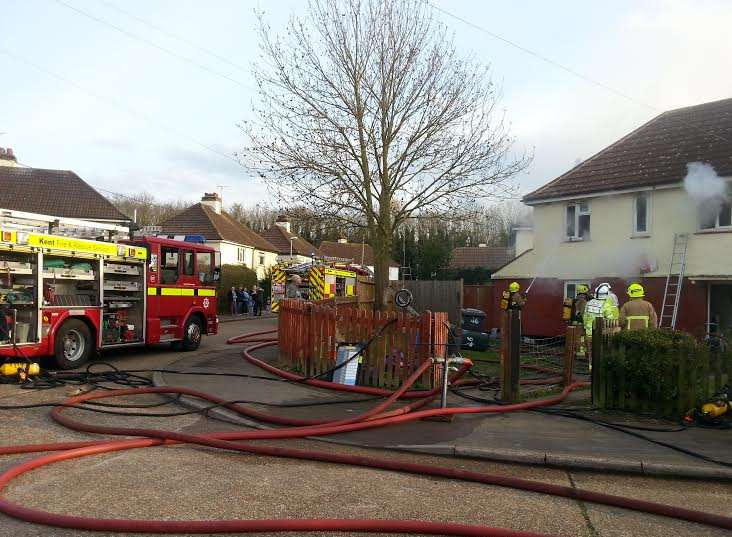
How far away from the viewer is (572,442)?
20.7 feet

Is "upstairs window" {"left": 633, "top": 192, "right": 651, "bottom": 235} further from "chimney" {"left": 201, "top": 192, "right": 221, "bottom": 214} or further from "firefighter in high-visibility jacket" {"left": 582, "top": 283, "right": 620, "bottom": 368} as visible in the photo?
"chimney" {"left": 201, "top": 192, "right": 221, "bottom": 214}

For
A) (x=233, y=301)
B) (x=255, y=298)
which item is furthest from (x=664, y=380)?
(x=255, y=298)

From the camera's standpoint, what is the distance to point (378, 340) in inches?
360

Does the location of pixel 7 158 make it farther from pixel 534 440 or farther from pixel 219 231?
pixel 534 440

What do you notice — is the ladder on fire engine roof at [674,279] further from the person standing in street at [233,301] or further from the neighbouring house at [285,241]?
the neighbouring house at [285,241]

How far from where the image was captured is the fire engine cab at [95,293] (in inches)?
388

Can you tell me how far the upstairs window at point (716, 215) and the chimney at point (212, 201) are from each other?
32593 millimetres

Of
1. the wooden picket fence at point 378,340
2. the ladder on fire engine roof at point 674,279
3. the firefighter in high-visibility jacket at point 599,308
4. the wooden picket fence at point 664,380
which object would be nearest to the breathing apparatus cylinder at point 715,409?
the wooden picket fence at point 664,380

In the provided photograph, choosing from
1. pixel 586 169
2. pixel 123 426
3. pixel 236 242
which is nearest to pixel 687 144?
pixel 586 169

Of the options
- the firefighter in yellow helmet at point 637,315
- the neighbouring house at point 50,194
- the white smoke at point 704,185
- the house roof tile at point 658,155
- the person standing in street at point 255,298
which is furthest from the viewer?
the neighbouring house at point 50,194

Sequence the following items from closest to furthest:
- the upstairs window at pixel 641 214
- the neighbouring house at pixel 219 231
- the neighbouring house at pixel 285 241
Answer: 1. the upstairs window at pixel 641 214
2. the neighbouring house at pixel 219 231
3. the neighbouring house at pixel 285 241

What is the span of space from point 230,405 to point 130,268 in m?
6.08

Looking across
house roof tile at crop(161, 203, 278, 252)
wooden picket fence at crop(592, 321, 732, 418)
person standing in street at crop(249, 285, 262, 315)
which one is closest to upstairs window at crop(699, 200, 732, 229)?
wooden picket fence at crop(592, 321, 732, 418)

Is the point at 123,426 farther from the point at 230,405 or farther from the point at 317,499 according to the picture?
the point at 317,499
